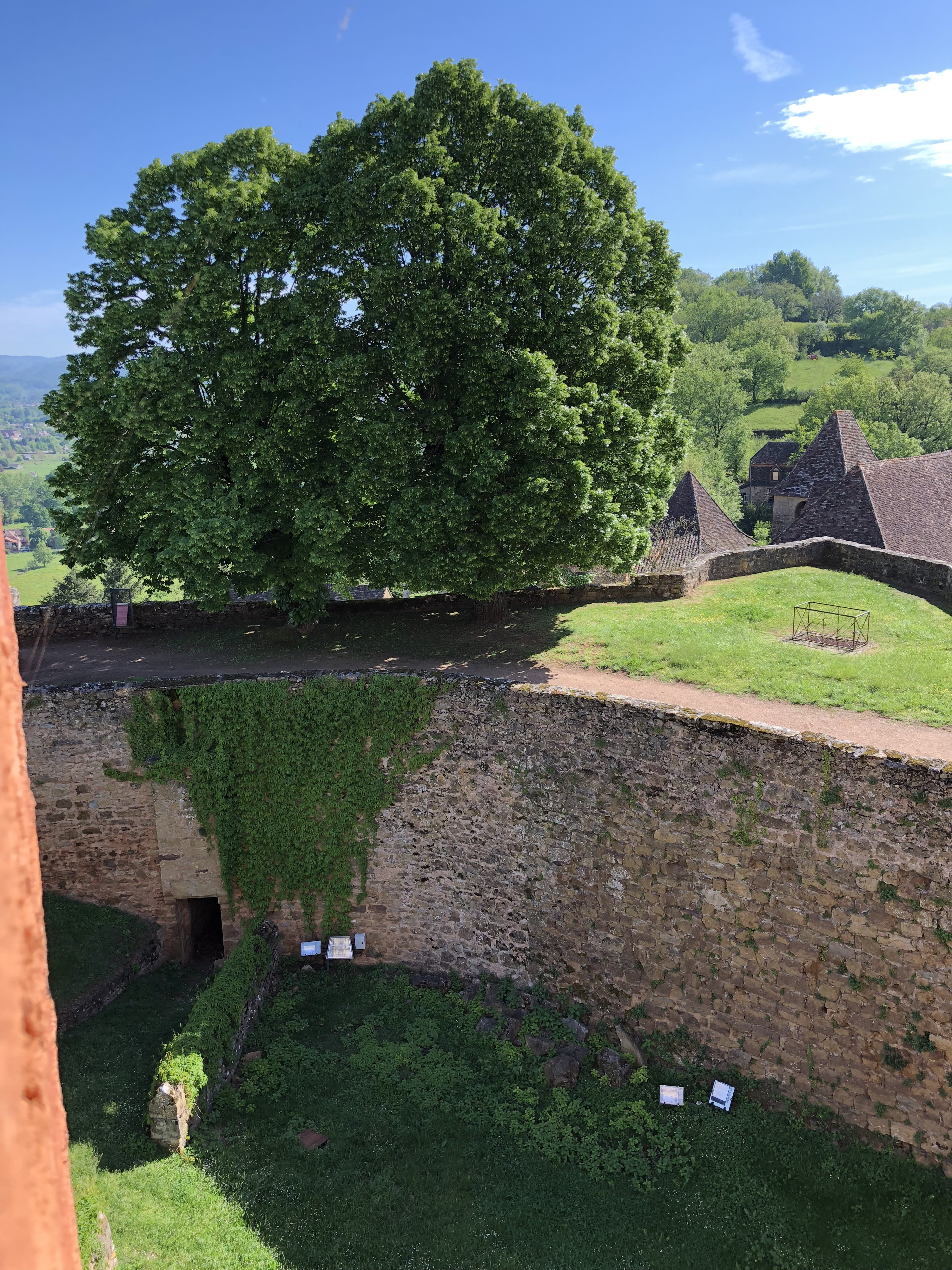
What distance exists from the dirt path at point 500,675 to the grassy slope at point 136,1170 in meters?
6.25

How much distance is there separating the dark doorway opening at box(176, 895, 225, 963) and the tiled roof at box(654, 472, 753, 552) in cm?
2140

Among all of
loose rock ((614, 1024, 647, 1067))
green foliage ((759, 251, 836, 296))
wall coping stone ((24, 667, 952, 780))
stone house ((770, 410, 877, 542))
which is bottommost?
loose rock ((614, 1024, 647, 1067))

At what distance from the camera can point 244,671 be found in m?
17.0

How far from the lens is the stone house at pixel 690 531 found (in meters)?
31.3

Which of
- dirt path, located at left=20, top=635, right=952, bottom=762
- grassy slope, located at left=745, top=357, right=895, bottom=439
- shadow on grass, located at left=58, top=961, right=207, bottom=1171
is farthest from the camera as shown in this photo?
grassy slope, located at left=745, top=357, right=895, bottom=439

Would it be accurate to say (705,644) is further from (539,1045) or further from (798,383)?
(798,383)

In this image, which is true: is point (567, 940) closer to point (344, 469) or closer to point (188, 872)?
point (188, 872)

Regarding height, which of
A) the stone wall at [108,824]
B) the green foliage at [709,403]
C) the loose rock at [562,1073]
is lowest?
the loose rock at [562,1073]

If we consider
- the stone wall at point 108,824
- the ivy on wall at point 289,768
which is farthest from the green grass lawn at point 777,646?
the stone wall at point 108,824

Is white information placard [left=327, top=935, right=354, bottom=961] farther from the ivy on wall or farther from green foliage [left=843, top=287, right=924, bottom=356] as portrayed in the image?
green foliage [left=843, top=287, right=924, bottom=356]

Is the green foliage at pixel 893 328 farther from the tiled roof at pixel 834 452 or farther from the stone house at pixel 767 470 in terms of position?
the tiled roof at pixel 834 452

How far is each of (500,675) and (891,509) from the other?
1503cm

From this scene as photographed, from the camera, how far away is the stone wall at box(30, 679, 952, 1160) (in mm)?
11016

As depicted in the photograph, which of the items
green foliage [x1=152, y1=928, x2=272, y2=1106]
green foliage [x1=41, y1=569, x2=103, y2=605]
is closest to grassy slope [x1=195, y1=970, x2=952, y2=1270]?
green foliage [x1=152, y1=928, x2=272, y2=1106]
